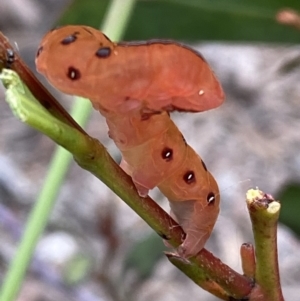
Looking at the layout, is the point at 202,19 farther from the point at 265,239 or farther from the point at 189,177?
the point at 265,239

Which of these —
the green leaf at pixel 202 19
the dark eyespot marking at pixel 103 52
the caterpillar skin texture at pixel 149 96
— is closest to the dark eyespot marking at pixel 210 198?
the caterpillar skin texture at pixel 149 96

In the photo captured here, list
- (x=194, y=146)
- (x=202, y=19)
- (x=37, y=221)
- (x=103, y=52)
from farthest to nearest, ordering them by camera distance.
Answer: (x=194, y=146) → (x=202, y=19) → (x=37, y=221) → (x=103, y=52)

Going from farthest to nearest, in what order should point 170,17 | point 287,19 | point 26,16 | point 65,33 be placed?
point 26,16
point 170,17
point 287,19
point 65,33

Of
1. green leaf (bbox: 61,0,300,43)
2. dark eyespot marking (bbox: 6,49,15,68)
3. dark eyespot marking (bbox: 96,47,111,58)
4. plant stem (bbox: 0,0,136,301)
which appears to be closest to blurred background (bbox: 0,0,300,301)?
green leaf (bbox: 61,0,300,43)

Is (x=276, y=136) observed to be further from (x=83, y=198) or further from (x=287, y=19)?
(x=287, y=19)

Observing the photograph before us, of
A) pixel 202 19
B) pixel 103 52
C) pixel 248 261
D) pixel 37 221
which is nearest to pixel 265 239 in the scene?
pixel 248 261

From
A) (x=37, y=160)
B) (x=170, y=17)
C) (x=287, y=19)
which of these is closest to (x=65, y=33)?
(x=287, y=19)

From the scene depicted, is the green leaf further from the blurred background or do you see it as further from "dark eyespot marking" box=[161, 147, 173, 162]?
"dark eyespot marking" box=[161, 147, 173, 162]
